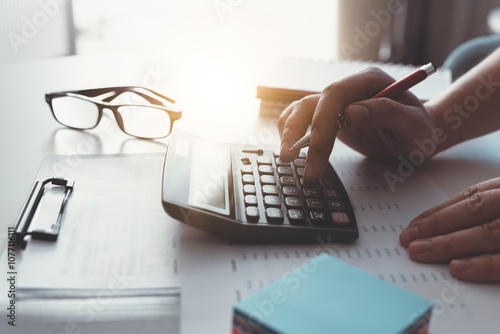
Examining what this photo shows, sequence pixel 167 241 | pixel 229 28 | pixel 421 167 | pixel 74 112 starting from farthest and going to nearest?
pixel 229 28
pixel 74 112
pixel 421 167
pixel 167 241

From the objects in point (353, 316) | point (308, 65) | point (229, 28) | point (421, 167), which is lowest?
point (353, 316)

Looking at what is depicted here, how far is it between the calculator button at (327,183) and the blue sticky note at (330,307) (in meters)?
0.19

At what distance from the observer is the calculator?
20.1 inches

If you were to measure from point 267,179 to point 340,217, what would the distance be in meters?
0.10

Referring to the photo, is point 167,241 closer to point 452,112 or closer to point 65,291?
point 65,291

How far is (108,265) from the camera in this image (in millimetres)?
471

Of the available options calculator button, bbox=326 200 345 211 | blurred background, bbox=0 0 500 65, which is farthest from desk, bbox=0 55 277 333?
blurred background, bbox=0 0 500 65

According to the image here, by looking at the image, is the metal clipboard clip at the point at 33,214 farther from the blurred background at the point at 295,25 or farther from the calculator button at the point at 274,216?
the blurred background at the point at 295,25

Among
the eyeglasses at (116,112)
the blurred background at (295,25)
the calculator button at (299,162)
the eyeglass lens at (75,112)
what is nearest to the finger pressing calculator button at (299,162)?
the calculator button at (299,162)

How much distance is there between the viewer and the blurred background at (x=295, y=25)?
2.24m

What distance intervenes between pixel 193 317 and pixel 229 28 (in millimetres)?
2019

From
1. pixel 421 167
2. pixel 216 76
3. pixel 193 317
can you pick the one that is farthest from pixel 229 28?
pixel 193 317

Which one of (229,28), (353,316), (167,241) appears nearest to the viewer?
(353,316)

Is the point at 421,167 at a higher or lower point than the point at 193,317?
higher
